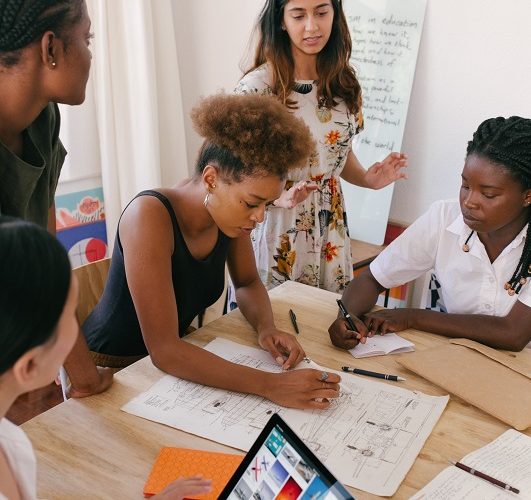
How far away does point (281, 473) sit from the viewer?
2.89 ft

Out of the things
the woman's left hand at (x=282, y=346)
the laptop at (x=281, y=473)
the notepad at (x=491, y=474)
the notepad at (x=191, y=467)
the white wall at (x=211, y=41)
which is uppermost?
the white wall at (x=211, y=41)

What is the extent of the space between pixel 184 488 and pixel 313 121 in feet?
4.82

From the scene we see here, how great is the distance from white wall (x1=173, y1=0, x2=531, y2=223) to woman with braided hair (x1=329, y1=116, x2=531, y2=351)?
2.93 ft

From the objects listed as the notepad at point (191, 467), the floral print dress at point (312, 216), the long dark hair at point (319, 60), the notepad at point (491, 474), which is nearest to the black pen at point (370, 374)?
the notepad at point (491, 474)

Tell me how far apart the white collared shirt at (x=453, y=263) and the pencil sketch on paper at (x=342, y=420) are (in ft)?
1.71

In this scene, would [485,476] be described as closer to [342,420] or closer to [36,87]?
[342,420]

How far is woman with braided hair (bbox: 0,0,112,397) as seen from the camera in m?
1.11

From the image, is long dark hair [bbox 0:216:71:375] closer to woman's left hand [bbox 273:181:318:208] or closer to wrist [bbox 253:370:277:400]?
wrist [bbox 253:370:277:400]

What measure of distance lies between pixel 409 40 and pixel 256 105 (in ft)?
4.85

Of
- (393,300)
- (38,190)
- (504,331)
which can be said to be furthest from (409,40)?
(38,190)

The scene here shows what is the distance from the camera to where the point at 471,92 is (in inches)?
103

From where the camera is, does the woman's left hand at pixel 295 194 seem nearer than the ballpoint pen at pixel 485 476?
No

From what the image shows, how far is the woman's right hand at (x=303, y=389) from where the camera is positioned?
1.27 m

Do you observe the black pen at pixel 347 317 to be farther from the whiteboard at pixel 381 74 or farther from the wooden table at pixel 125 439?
the whiteboard at pixel 381 74
